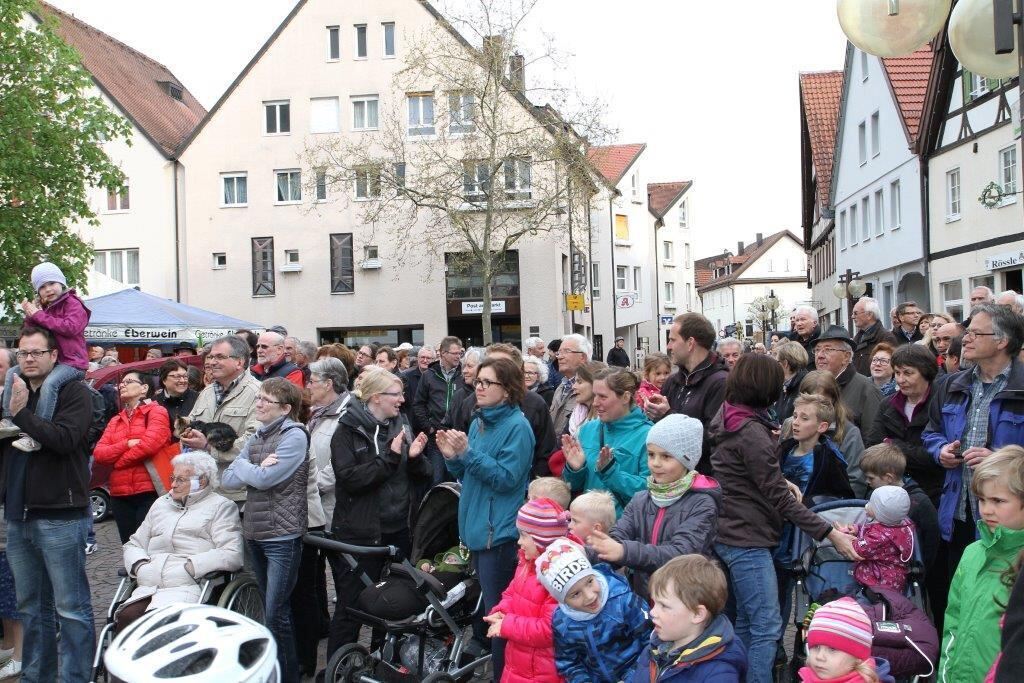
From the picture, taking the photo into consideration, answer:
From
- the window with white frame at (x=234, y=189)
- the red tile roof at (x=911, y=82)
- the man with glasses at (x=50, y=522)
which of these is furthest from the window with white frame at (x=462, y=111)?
the man with glasses at (x=50, y=522)

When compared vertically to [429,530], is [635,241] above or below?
above

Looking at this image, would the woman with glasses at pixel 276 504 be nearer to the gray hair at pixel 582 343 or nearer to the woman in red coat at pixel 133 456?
the woman in red coat at pixel 133 456

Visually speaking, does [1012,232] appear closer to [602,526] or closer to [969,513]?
[969,513]

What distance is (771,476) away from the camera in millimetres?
5223

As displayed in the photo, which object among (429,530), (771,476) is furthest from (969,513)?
(429,530)

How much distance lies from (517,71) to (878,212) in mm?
12977

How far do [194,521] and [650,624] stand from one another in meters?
2.99

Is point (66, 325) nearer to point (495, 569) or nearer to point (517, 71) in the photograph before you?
point (495, 569)

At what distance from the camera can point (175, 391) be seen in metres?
8.62

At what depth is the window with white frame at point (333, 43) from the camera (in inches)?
1486

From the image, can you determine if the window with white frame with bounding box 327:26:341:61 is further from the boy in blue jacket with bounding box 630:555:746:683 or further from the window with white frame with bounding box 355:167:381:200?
the boy in blue jacket with bounding box 630:555:746:683

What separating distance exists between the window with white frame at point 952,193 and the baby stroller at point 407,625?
75.9 ft

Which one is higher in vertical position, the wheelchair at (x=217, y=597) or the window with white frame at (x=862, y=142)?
the window with white frame at (x=862, y=142)

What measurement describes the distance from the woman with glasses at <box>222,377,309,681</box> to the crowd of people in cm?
1
